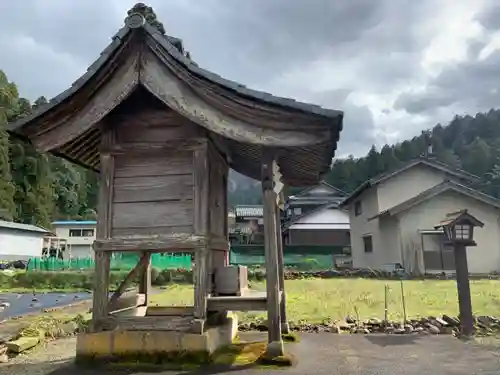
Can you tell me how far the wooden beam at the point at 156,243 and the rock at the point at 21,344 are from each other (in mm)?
2408

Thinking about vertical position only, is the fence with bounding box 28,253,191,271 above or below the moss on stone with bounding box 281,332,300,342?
above

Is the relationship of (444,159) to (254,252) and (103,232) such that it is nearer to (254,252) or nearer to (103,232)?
(254,252)

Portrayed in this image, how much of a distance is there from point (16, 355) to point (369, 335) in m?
6.38

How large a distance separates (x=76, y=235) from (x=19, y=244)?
54.6 ft

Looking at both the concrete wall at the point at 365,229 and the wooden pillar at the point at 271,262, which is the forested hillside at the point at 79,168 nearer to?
the concrete wall at the point at 365,229

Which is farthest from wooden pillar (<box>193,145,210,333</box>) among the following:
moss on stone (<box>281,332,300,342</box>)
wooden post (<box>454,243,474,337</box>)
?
wooden post (<box>454,243,474,337</box>)

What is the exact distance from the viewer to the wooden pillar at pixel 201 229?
6.01 metres

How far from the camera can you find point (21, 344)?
7047mm

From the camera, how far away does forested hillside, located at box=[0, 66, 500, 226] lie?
5203 centimetres

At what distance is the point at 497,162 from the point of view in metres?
65.0

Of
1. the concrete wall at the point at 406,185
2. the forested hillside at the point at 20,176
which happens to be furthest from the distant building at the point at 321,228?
the forested hillside at the point at 20,176

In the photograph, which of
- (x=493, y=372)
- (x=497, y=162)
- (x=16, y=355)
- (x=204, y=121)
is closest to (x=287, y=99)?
(x=204, y=121)

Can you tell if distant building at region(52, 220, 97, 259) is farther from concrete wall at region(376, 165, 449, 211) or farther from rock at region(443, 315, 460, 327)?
rock at region(443, 315, 460, 327)

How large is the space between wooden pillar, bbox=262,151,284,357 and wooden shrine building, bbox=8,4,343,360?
1cm
